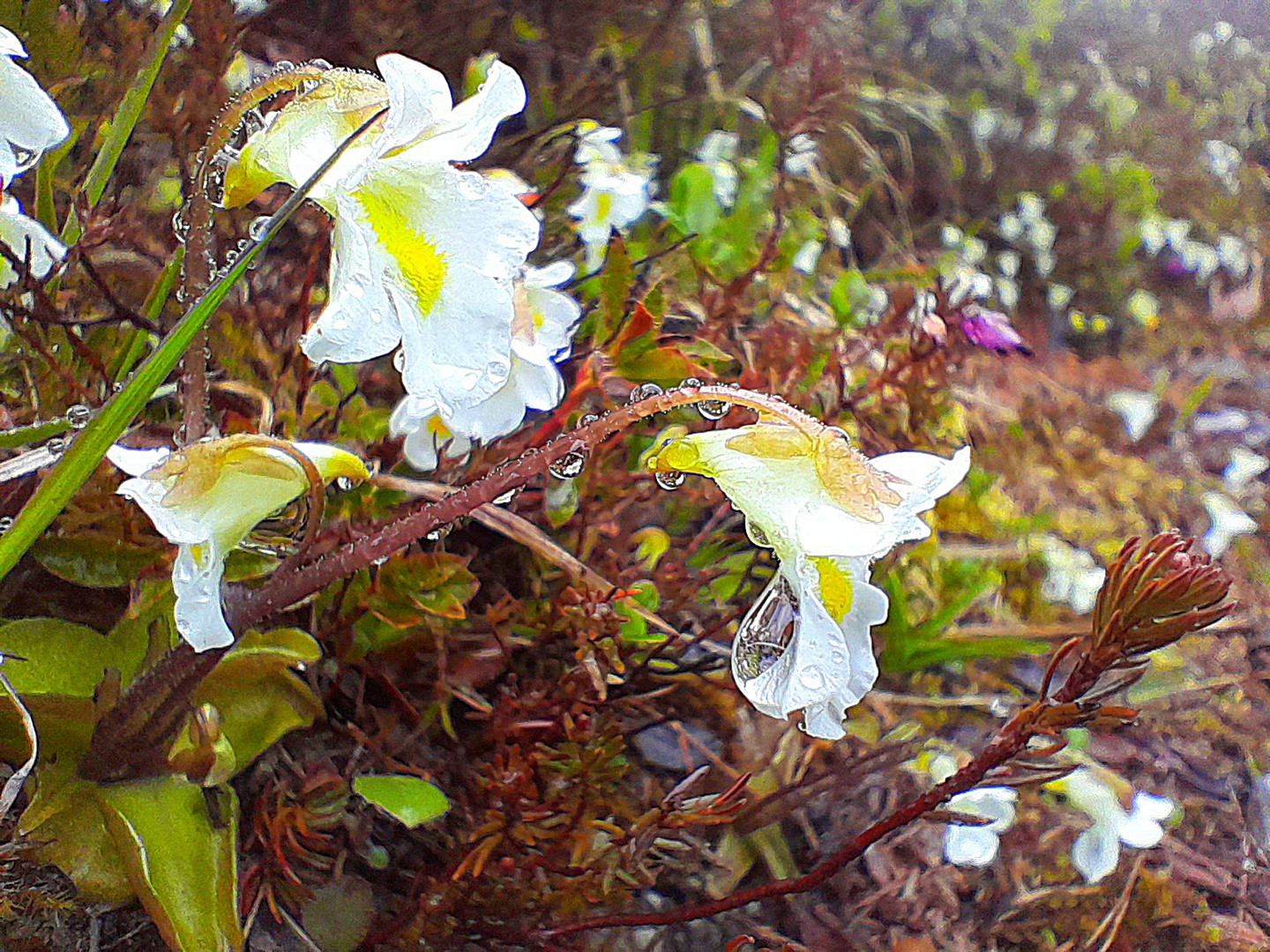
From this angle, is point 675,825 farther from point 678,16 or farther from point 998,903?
point 678,16

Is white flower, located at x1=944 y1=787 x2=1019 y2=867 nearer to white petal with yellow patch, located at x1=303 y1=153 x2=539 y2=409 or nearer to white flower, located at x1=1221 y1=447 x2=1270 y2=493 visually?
white petal with yellow patch, located at x1=303 y1=153 x2=539 y2=409

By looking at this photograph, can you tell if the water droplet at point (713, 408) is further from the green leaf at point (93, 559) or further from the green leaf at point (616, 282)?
the green leaf at point (93, 559)

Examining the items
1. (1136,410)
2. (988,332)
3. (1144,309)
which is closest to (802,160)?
(988,332)

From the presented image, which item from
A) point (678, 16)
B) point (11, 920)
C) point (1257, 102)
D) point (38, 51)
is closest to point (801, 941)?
point (11, 920)

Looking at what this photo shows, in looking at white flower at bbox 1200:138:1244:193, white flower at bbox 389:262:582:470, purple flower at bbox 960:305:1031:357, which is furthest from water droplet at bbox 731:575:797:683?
white flower at bbox 1200:138:1244:193

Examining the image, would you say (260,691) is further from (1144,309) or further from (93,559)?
(1144,309)

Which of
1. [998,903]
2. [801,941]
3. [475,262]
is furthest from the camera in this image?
[998,903]

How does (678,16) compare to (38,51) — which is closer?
(38,51)
